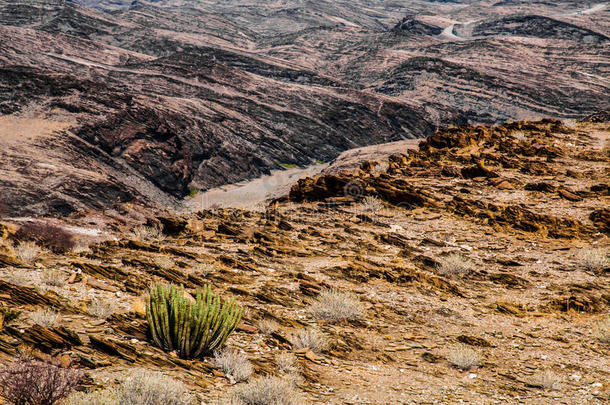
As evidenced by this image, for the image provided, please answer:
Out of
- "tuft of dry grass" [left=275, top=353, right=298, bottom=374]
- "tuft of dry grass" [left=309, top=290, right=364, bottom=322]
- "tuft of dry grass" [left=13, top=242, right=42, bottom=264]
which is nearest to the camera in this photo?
"tuft of dry grass" [left=275, top=353, right=298, bottom=374]

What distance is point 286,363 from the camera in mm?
5195

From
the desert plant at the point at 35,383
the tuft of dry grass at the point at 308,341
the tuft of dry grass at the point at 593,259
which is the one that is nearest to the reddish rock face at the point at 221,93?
the tuft of dry grass at the point at 308,341

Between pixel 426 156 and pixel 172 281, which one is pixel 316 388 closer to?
pixel 172 281

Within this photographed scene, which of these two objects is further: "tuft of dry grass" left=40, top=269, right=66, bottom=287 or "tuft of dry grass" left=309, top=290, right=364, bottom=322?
"tuft of dry grass" left=309, top=290, right=364, bottom=322

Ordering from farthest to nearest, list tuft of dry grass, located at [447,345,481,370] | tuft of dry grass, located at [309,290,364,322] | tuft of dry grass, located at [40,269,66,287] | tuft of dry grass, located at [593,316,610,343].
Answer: tuft of dry grass, located at [309,290,364,322], tuft of dry grass, located at [593,316,610,343], tuft of dry grass, located at [40,269,66,287], tuft of dry grass, located at [447,345,481,370]

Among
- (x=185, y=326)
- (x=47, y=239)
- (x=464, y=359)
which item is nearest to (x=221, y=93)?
(x=47, y=239)

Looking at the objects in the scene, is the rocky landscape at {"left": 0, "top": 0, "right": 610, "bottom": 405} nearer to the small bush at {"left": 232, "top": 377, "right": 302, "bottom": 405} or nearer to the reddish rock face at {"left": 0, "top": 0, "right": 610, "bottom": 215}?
the small bush at {"left": 232, "top": 377, "right": 302, "bottom": 405}

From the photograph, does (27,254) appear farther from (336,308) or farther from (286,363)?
(336,308)

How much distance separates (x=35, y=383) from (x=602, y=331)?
741cm

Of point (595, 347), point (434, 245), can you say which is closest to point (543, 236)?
point (434, 245)

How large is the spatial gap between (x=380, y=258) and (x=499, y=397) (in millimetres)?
5203

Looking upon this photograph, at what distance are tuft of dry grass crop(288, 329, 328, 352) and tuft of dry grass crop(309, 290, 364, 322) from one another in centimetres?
87

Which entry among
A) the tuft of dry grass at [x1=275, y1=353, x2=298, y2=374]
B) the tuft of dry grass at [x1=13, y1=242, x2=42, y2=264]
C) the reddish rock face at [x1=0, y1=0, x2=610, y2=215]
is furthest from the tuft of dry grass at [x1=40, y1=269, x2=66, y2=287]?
the reddish rock face at [x1=0, y1=0, x2=610, y2=215]

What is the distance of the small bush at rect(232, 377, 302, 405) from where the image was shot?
14.0 ft
